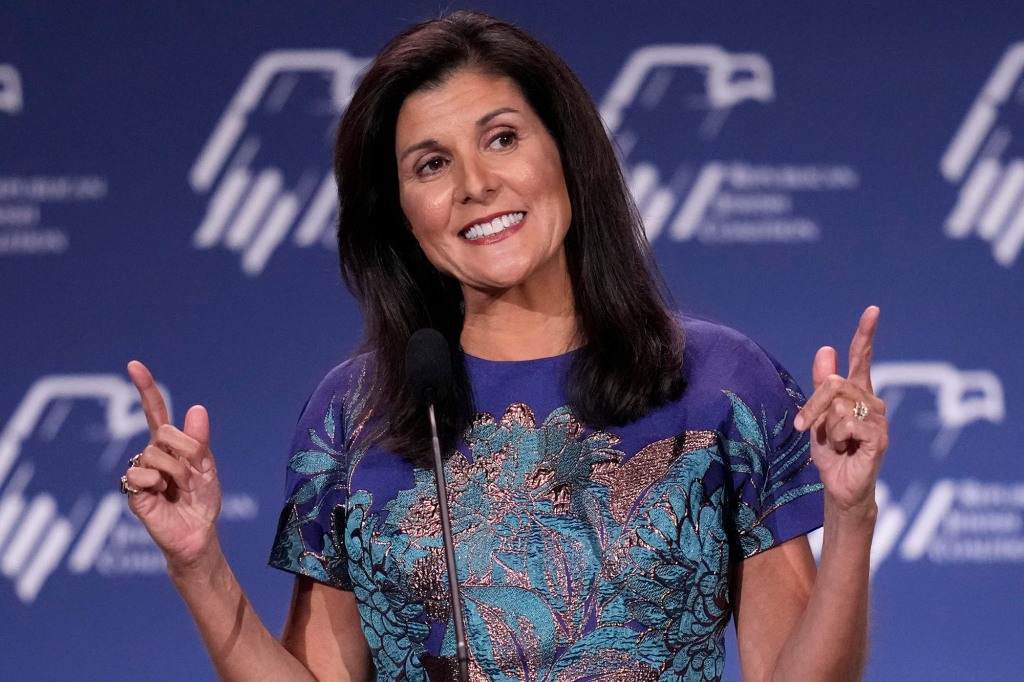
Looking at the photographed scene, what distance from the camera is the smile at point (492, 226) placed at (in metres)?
1.69

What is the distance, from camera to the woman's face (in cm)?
170

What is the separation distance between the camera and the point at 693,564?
1581mm

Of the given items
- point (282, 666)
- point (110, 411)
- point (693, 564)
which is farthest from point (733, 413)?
point (110, 411)

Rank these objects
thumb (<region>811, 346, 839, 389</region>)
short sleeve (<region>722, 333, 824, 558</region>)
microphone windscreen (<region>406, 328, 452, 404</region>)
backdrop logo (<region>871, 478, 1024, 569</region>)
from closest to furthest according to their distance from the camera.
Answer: thumb (<region>811, 346, 839, 389</region>), microphone windscreen (<region>406, 328, 452, 404</region>), short sleeve (<region>722, 333, 824, 558</region>), backdrop logo (<region>871, 478, 1024, 569</region>)

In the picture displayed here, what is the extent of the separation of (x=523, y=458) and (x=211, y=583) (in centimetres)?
40

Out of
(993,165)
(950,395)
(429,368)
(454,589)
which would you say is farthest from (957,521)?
(454,589)

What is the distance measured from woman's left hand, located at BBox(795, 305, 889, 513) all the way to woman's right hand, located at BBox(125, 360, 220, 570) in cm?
67

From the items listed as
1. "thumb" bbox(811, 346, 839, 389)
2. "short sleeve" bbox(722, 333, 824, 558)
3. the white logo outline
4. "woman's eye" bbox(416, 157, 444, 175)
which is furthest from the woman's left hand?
the white logo outline

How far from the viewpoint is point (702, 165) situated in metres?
3.12

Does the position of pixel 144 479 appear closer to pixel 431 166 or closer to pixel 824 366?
pixel 431 166

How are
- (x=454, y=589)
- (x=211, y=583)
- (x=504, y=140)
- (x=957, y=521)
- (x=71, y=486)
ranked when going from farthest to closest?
(x=71, y=486)
(x=957, y=521)
(x=504, y=140)
(x=211, y=583)
(x=454, y=589)

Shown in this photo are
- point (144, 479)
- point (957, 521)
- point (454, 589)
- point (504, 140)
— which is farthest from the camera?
point (957, 521)

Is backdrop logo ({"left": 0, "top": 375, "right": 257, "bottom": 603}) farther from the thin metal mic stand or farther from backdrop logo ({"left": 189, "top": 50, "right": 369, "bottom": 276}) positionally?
the thin metal mic stand

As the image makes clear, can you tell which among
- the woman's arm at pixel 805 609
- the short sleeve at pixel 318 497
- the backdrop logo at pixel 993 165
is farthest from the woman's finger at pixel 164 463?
the backdrop logo at pixel 993 165
